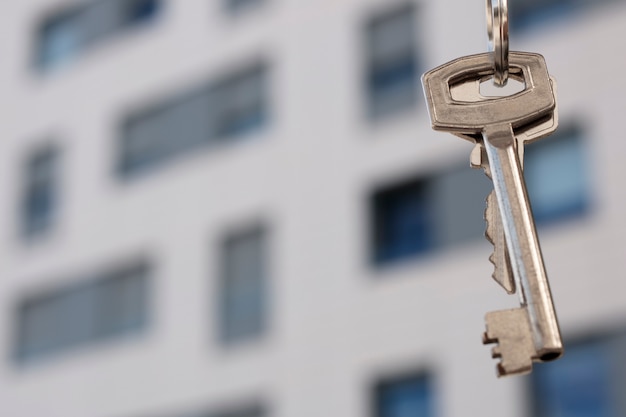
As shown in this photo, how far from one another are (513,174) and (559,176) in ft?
44.7

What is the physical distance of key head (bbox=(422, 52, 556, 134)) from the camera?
221 centimetres

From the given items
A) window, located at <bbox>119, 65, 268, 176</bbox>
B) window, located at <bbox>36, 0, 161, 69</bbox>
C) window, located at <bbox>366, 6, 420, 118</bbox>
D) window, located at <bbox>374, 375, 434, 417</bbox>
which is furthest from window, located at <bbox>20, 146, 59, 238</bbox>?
window, located at <bbox>374, 375, 434, 417</bbox>

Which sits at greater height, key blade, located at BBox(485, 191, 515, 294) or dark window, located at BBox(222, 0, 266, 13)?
dark window, located at BBox(222, 0, 266, 13)

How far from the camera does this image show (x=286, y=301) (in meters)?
17.1

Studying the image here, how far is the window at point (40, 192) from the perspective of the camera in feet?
68.2

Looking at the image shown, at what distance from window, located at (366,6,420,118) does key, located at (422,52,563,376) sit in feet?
49.3

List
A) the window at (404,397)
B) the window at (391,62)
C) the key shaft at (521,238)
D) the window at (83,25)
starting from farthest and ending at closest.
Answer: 1. the window at (83,25)
2. the window at (391,62)
3. the window at (404,397)
4. the key shaft at (521,238)

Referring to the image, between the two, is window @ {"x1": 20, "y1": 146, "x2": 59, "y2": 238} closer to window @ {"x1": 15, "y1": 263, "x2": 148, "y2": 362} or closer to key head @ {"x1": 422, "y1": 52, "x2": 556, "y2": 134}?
window @ {"x1": 15, "y1": 263, "x2": 148, "y2": 362}

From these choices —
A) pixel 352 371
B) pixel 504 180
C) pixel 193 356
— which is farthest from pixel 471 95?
pixel 193 356

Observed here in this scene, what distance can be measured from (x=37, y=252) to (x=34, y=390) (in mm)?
2120

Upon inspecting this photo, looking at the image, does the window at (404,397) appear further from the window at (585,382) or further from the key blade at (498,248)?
the key blade at (498,248)

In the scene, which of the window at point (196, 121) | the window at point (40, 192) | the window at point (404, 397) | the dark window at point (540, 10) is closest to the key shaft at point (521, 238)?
the window at point (404, 397)

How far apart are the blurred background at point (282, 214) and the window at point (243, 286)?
3 centimetres

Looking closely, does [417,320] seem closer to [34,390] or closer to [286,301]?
[286,301]
